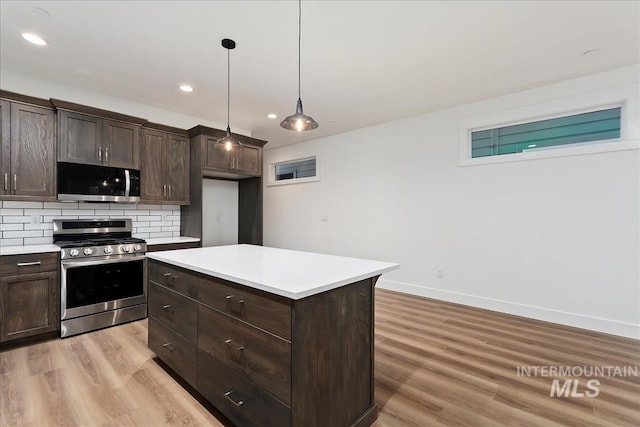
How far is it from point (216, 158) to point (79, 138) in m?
1.54

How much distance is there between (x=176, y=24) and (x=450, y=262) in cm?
408

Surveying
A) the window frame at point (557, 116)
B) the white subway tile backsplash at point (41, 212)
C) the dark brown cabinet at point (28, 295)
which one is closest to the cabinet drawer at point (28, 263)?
the dark brown cabinet at point (28, 295)

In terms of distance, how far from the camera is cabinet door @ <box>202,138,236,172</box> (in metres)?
4.15

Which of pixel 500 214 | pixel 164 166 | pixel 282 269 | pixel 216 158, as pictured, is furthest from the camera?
pixel 216 158

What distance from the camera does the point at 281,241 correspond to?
636 cm

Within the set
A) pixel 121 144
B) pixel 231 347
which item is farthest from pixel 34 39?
pixel 231 347

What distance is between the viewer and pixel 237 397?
160cm

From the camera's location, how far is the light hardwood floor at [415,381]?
5.84 feet

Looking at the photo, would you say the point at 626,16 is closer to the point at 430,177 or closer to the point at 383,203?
the point at 430,177

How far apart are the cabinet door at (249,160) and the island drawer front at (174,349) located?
2.66 m

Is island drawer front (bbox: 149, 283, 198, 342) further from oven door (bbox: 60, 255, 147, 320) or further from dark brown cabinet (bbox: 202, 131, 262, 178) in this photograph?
dark brown cabinet (bbox: 202, 131, 262, 178)

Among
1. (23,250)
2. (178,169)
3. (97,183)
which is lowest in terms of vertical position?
(23,250)

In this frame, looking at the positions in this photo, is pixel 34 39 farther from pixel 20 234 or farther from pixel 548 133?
pixel 548 133

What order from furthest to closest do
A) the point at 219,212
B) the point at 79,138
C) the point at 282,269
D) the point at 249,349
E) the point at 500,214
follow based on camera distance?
the point at 219,212 < the point at 500,214 < the point at 79,138 < the point at 282,269 < the point at 249,349
